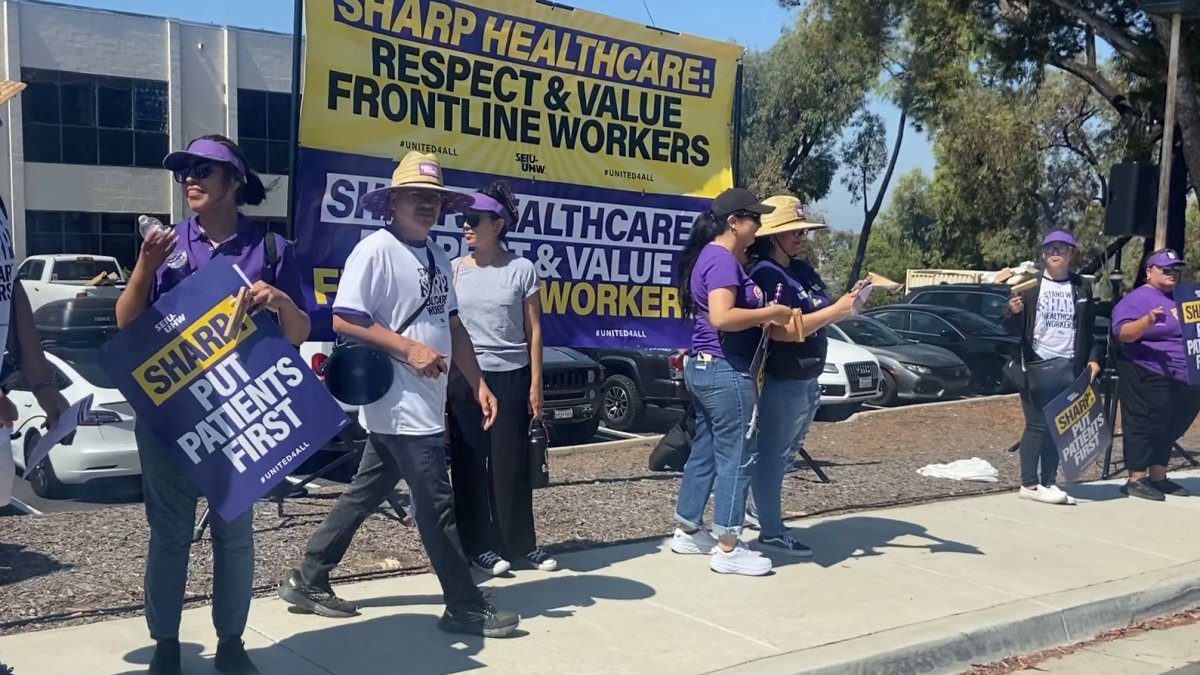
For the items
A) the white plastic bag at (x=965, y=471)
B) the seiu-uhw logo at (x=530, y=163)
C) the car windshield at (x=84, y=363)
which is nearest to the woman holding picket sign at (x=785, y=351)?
the seiu-uhw logo at (x=530, y=163)

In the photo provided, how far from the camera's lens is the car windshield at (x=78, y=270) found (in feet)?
81.3

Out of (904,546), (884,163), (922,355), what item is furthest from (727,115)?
(884,163)

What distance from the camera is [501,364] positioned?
233 inches

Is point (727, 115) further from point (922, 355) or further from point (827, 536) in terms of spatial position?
→ point (922, 355)

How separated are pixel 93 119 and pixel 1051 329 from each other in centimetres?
2762

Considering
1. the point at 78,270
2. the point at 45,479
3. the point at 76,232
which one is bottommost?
the point at 45,479

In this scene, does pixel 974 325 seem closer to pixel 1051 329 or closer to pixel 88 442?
pixel 1051 329

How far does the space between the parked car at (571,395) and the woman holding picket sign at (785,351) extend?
16.7 ft

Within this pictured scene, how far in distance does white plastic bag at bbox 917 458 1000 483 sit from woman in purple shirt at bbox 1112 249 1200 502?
1.05m

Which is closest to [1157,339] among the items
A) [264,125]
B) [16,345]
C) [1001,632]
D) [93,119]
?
[1001,632]

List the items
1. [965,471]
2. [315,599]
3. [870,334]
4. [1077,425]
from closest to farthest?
1. [315,599]
2. [1077,425]
3. [965,471]
4. [870,334]

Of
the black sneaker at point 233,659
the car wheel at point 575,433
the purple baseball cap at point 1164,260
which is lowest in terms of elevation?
the car wheel at point 575,433

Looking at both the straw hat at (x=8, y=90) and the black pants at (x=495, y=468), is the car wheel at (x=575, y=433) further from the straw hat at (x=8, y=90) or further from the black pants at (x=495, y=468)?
the straw hat at (x=8, y=90)

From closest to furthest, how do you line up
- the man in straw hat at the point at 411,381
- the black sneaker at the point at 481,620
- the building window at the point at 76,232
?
the man in straw hat at the point at 411,381 → the black sneaker at the point at 481,620 → the building window at the point at 76,232
